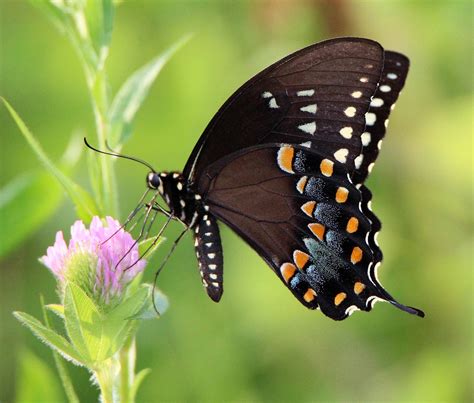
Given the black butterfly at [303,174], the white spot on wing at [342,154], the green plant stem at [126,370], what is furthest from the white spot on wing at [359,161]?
the green plant stem at [126,370]

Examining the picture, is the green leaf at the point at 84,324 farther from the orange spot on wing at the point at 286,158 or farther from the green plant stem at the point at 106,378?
the orange spot on wing at the point at 286,158

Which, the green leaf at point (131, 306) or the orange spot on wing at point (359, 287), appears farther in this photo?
the orange spot on wing at point (359, 287)

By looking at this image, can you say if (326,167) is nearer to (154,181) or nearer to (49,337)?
(154,181)

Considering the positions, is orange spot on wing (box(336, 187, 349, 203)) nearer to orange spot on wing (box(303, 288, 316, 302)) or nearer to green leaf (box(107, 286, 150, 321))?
orange spot on wing (box(303, 288, 316, 302))

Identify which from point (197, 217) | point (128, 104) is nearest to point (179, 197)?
point (197, 217)

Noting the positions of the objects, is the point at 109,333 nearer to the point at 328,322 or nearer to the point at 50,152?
the point at 328,322


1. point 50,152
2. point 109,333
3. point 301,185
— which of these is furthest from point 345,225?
point 50,152

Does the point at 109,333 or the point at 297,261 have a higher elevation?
the point at 109,333
